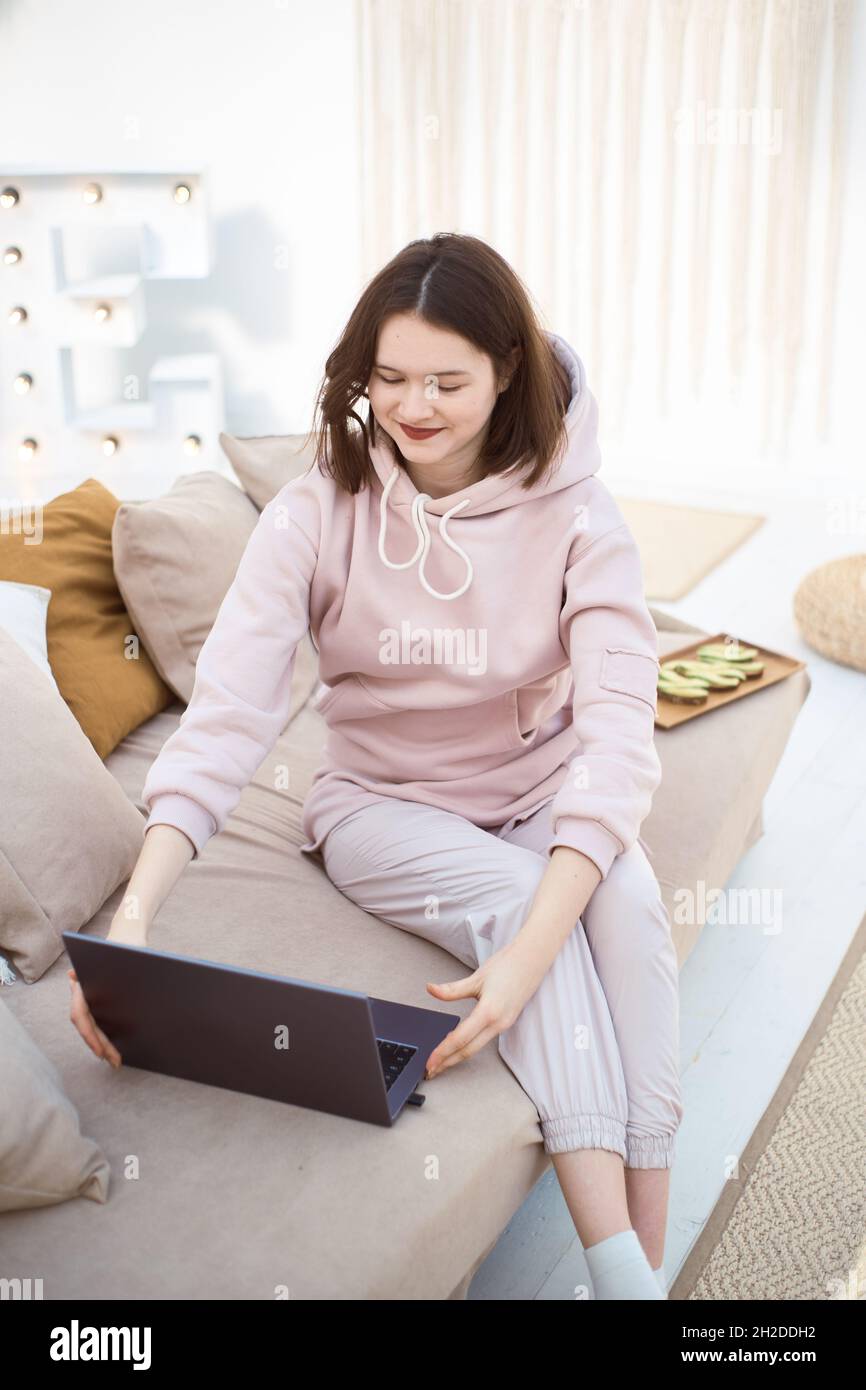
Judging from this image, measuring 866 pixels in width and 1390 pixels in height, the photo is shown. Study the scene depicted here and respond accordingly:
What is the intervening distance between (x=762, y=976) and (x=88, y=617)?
115 centimetres

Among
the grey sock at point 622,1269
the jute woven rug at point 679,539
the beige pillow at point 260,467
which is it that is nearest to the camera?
the grey sock at point 622,1269

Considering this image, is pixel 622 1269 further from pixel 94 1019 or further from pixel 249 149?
pixel 249 149

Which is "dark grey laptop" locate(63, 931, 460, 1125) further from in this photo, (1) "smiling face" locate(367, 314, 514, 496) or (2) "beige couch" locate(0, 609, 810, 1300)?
(1) "smiling face" locate(367, 314, 514, 496)

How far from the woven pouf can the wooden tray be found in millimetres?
824

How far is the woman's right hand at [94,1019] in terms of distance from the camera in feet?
3.86

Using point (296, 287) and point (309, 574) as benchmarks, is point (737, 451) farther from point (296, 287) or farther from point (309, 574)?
point (309, 574)

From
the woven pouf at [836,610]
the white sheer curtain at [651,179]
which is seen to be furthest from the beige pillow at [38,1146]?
the white sheer curtain at [651,179]

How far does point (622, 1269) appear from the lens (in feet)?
3.77

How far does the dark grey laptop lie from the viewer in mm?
1051

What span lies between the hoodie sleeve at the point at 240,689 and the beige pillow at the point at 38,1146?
0.96 feet

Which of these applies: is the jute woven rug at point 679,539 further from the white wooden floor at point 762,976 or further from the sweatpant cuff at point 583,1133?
the sweatpant cuff at point 583,1133

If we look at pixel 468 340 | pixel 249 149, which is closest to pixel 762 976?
pixel 468 340

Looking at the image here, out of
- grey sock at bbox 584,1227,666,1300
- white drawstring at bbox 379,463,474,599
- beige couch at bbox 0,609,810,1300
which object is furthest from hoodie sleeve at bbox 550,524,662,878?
grey sock at bbox 584,1227,666,1300
